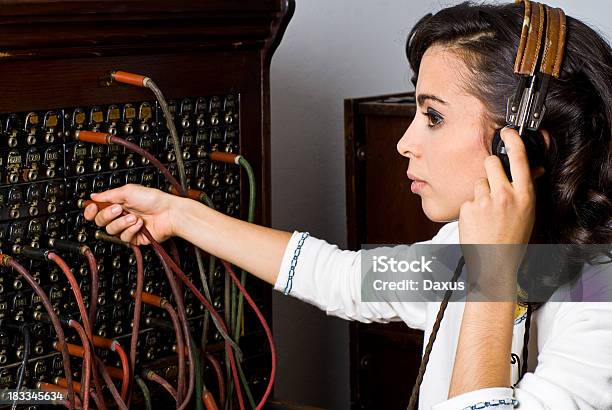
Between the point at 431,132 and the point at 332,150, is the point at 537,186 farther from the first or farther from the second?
the point at 332,150

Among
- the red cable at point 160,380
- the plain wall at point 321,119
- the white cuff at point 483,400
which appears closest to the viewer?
the white cuff at point 483,400

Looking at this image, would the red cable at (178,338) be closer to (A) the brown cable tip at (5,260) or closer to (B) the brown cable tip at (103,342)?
(B) the brown cable tip at (103,342)

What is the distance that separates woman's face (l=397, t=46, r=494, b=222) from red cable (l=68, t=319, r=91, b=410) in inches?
19.7

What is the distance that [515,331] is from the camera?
1380mm

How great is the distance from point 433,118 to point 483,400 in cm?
39

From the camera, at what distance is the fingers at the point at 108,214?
130 centimetres

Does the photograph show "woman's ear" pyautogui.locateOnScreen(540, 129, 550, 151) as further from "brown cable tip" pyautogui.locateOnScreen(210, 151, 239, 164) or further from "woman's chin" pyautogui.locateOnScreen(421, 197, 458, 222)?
"brown cable tip" pyautogui.locateOnScreen(210, 151, 239, 164)

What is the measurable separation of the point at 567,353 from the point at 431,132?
0.35 m

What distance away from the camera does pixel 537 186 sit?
4.26ft

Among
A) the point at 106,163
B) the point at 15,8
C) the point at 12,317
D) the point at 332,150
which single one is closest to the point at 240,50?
the point at 106,163

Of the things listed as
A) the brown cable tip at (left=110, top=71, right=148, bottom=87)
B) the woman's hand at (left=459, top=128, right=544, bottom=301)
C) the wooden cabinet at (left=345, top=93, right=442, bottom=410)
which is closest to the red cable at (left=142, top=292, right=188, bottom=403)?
the brown cable tip at (left=110, top=71, right=148, bottom=87)

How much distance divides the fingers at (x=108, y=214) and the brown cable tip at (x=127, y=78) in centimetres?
17

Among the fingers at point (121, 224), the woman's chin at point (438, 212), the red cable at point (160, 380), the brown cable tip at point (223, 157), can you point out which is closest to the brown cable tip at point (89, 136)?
the fingers at point (121, 224)

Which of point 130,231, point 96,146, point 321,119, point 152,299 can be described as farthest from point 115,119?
point 321,119
